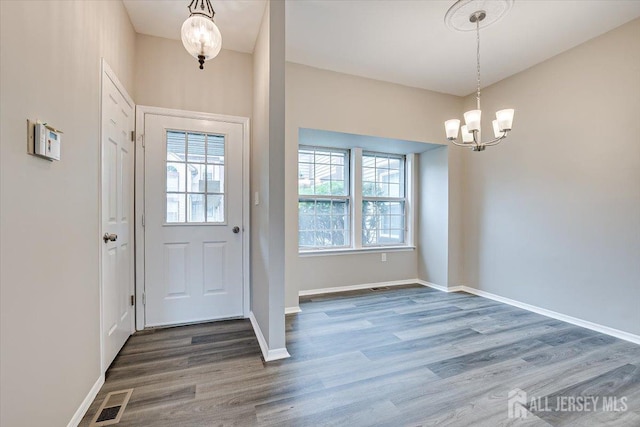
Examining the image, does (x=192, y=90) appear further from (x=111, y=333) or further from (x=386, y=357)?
(x=386, y=357)

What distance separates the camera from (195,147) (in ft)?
9.01

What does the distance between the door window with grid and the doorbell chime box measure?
3.48 metres

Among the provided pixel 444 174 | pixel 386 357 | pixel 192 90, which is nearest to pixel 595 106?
pixel 444 174

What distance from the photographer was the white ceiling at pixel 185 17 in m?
2.26

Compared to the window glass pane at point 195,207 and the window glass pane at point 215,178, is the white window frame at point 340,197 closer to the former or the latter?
the window glass pane at point 215,178

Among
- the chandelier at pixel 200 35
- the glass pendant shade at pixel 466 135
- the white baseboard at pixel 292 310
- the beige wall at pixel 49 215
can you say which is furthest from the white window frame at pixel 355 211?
the beige wall at pixel 49 215

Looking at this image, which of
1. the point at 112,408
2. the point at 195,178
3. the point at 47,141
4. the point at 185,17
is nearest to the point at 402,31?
the point at 185,17

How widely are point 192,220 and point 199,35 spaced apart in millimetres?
1611

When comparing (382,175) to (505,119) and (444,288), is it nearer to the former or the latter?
(444,288)

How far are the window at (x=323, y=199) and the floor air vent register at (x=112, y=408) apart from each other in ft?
8.06

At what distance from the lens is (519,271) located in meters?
3.34

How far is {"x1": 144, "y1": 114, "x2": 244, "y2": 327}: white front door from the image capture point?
8.58 feet

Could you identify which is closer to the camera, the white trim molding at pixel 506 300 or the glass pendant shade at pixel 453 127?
the glass pendant shade at pixel 453 127

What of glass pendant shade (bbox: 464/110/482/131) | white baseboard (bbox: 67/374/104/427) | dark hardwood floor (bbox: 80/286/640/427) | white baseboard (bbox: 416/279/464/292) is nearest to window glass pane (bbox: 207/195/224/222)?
dark hardwood floor (bbox: 80/286/640/427)
